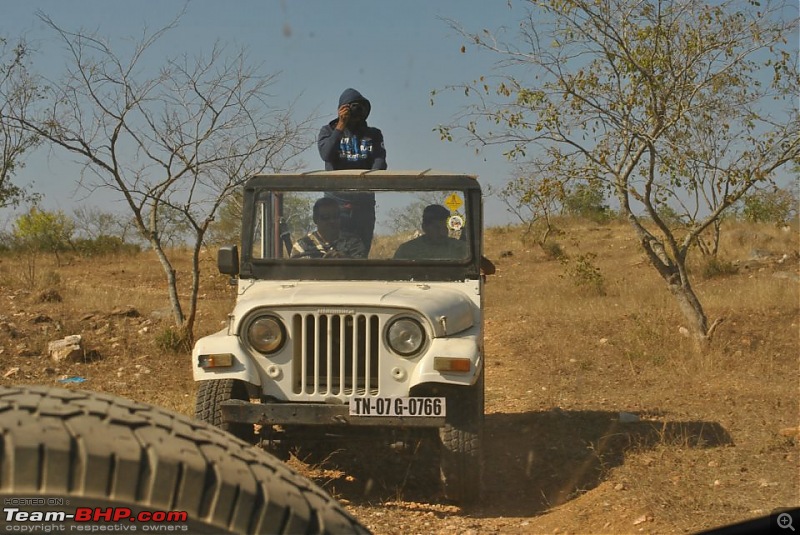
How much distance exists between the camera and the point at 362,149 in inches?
281

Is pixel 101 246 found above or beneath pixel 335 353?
above

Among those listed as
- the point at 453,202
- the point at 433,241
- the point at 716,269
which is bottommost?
the point at 716,269

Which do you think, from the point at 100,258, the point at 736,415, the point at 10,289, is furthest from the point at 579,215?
the point at 736,415

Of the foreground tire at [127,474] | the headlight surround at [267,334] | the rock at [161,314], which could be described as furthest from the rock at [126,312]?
the foreground tire at [127,474]

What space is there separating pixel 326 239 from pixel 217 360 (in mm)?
1280

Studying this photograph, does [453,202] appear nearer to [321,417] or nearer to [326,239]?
[326,239]

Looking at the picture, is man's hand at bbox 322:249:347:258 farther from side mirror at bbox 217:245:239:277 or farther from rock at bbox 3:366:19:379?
rock at bbox 3:366:19:379

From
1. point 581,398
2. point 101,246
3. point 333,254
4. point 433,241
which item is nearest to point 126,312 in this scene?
point 581,398

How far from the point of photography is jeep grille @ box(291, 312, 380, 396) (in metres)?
5.15

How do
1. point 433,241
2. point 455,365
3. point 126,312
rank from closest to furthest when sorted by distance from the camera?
point 455,365 < point 433,241 < point 126,312

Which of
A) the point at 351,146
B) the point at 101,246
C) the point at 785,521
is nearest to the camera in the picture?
the point at 785,521

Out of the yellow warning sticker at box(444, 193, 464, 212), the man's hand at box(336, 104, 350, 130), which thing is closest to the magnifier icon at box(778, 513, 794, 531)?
the yellow warning sticker at box(444, 193, 464, 212)

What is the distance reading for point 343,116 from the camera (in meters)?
7.18

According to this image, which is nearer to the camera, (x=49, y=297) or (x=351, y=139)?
(x=351, y=139)
